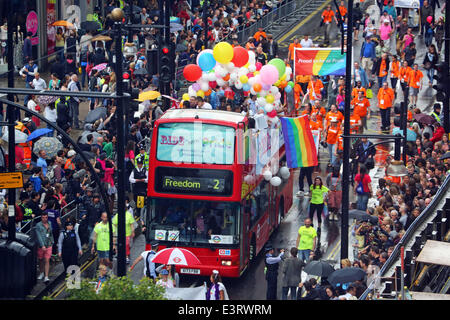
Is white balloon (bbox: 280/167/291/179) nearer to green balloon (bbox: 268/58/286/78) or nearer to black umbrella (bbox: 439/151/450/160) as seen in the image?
green balloon (bbox: 268/58/286/78)

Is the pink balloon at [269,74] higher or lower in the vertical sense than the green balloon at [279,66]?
lower

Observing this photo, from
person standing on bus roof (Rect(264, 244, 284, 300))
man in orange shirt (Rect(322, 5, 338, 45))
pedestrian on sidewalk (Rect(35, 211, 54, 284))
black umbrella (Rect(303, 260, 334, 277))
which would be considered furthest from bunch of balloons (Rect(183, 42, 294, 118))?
man in orange shirt (Rect(322, 5, 338, 45))

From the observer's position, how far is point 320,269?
73.3 feet

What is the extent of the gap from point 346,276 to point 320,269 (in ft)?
4.11

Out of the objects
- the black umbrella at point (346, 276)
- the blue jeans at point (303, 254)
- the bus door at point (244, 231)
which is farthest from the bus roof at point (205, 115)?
the black umbrella at point (346, 276)

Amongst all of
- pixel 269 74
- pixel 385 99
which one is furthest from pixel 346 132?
pixel 385 99

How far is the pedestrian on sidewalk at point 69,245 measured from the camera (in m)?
24.8

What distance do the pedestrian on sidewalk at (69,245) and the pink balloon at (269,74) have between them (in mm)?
6218

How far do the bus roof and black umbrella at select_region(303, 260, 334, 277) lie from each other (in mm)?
3969

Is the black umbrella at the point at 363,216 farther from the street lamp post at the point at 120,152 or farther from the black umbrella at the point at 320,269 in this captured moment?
the street lamp post at the point at 120,152

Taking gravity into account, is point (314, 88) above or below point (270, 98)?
above

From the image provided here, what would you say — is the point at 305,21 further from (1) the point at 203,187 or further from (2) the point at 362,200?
(1) the point at 203,187
